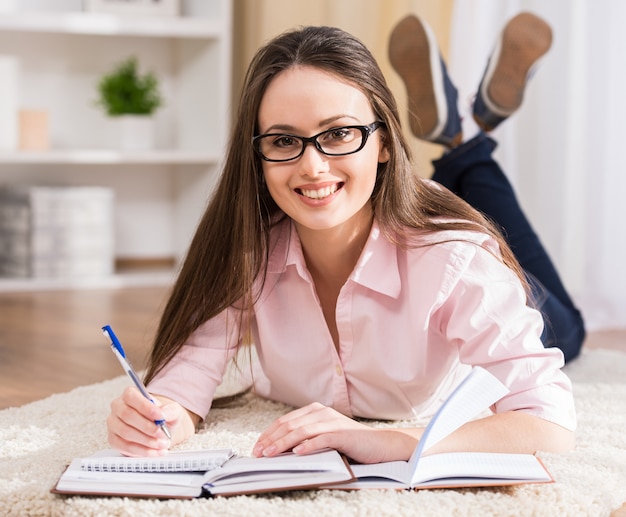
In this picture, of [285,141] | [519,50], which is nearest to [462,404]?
[285,141]

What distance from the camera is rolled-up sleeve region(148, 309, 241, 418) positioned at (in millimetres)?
1312

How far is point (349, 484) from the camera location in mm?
1012

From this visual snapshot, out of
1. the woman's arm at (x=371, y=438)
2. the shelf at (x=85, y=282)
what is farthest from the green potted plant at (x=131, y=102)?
the woman's arm at (x=371, y=438)

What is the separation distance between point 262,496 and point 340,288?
17.9 inches

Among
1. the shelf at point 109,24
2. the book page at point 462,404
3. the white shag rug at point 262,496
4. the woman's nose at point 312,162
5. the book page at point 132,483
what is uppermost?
the shelf at point 109,24

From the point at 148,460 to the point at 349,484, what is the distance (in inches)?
8.6

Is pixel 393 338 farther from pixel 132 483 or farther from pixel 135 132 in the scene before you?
pixel 135 132

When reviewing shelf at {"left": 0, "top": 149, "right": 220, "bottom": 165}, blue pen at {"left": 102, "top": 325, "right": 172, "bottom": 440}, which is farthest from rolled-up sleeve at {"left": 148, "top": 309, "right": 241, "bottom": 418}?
shelf at {"left": 0, "top": 149, "right": 220, "bottom": 165}

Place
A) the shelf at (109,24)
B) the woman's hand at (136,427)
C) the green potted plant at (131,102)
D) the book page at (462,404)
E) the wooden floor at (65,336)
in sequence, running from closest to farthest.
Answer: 1. the book page at (462,404)
2. the woman's hand at (136,427)
3. the wooden floor at (65,336)
4. the shelf at (109,24)
5. the green potted plant at (131,102)

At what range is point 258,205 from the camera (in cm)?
133

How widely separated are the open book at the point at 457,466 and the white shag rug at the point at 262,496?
0.02 metres

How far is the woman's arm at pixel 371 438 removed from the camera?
1.07 meters

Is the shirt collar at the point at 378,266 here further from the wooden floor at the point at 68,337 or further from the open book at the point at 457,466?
the wooden floor at the point at 68,337

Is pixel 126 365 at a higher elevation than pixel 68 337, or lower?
higher
